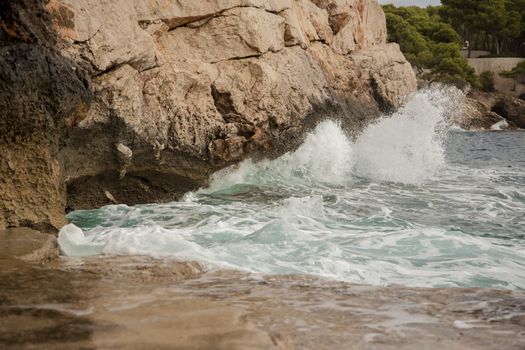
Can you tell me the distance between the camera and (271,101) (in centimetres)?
938

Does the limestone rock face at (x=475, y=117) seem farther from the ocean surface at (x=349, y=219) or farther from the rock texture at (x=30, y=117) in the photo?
the rock texture at (x=30, y=117)

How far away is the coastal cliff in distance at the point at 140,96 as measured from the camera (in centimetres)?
524

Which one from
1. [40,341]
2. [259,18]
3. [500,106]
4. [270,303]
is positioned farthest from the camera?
[500,106]

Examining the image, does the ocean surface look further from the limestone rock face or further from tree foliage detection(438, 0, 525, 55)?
tree foliage detection(438, 0, 525, 55)

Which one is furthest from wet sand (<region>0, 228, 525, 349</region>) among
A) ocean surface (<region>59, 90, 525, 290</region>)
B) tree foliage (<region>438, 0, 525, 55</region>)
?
tree foliage (<region>438, 0, 525, 55</region>)

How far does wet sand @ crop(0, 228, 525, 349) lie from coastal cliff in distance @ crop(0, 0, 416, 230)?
1.55m

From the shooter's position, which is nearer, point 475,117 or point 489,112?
point 475,117

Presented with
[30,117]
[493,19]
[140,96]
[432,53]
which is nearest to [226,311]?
[30,117]

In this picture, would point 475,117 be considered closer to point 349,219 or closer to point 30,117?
point 349,219

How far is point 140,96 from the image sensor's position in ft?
24.5

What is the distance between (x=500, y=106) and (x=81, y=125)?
42.3 metres

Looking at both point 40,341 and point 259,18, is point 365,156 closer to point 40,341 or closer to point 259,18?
point 259,18

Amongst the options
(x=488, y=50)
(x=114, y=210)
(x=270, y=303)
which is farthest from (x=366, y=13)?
(x=488, y=50)

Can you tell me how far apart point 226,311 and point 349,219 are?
4.37 metres
